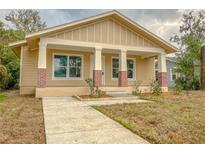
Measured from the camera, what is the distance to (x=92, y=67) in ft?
46.3

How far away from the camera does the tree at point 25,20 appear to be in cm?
3131

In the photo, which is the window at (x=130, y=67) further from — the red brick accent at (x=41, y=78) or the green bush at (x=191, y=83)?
the red brick accent at (x=41, y=78)

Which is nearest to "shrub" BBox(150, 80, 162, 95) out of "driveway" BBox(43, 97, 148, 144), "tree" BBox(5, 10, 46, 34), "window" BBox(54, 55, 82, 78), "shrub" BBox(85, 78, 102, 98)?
"shrub" BBox(85, 78, 102, 98)

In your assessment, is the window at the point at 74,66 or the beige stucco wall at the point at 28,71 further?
the window at the point at 74,66

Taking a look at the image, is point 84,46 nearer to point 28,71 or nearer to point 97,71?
point 97,71

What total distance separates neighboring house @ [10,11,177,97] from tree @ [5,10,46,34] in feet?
65.6

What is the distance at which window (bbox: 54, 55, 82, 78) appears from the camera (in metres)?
13.2

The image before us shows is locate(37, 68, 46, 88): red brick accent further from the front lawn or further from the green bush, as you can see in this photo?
the green bush

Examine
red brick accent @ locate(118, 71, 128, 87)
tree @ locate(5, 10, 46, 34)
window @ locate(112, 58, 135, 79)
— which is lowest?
red brick accent @ locate(118, 71, 128, 87)

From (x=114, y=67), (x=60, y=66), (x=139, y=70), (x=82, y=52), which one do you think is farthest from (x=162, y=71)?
(x=60, y=66)

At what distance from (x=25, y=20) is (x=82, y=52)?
21.8 m

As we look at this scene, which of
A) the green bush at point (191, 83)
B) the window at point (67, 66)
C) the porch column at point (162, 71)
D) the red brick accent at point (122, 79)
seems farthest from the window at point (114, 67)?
the green bush at point (191, 83)
